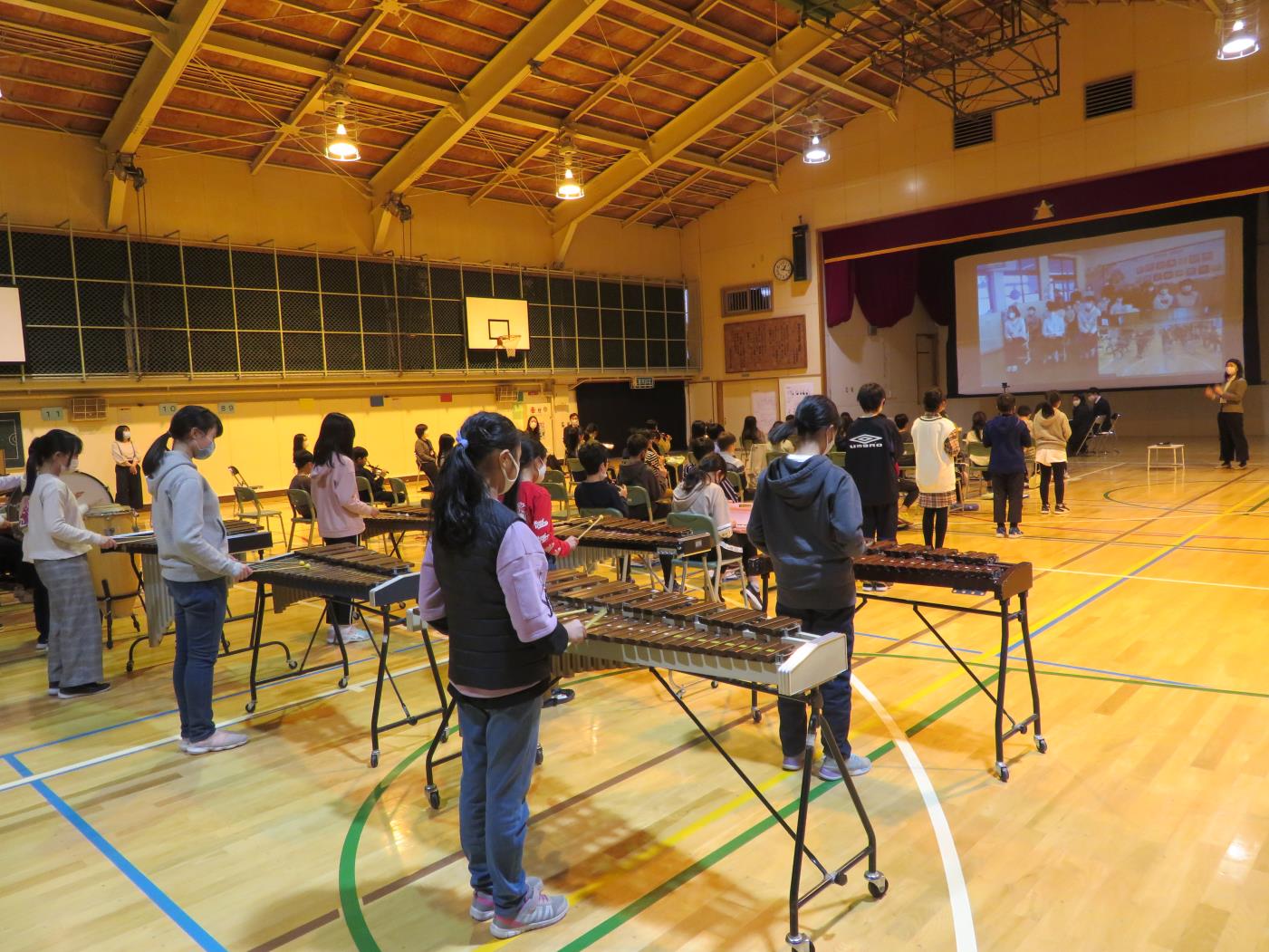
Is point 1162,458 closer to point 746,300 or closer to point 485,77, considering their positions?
point 746,300

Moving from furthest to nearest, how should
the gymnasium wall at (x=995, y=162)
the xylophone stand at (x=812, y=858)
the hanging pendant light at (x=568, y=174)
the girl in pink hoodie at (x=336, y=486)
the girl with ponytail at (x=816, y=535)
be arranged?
the gymnasium wall at (x=995, y=162) < the hanging pendant light at (x=568, y=174) < the girl in pink hoodie at (x=336, y=486) < the girl with ponytail at (x=816, y=535) < the xylophone stand at (x=812, y=858)

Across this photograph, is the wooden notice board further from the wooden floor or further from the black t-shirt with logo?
the wooden floor

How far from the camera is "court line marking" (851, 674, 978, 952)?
2.49 m

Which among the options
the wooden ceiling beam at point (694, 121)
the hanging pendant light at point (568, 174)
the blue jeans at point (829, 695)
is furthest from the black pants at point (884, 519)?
the wooden ceiling beam at point (694, 121)

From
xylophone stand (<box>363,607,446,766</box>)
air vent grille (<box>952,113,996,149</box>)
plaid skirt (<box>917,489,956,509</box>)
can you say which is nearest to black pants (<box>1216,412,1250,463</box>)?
air vent grille (<box>952,113,996,149</box>)

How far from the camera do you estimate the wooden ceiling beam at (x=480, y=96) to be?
38.9 ft

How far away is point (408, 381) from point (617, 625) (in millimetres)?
14219

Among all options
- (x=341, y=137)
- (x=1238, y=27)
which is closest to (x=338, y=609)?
(x=341, y=137)

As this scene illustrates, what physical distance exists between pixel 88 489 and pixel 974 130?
1503 centimetres

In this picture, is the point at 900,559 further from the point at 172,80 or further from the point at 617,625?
the point at 172,80

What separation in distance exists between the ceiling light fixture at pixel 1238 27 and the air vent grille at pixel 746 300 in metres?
10.3

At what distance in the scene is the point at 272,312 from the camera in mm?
14438

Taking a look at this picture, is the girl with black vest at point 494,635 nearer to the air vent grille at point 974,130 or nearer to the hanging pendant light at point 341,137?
the hanging pendant light at point 341,137

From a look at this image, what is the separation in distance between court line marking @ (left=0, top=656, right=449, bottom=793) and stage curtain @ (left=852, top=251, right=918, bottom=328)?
1654cm
